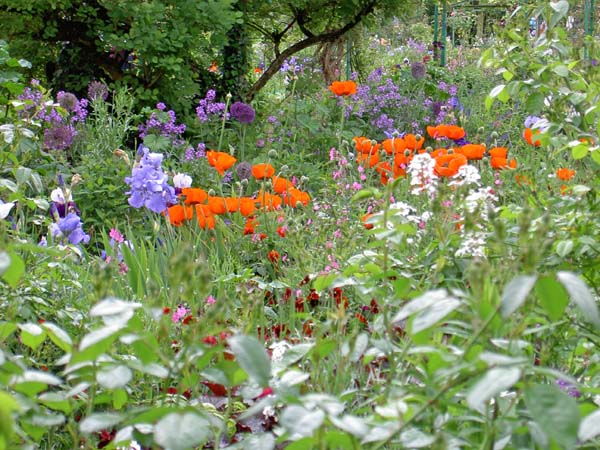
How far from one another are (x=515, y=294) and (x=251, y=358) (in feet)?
0.87

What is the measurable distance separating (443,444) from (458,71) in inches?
262

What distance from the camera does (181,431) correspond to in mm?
808

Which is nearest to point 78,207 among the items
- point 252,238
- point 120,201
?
point 120,201

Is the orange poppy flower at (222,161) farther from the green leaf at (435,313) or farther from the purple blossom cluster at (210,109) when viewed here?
the green leaf at (435,313)

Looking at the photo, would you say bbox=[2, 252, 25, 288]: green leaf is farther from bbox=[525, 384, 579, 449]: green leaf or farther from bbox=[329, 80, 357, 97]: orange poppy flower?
bbox=[329, 80, 357, 97]: orange poppy flower

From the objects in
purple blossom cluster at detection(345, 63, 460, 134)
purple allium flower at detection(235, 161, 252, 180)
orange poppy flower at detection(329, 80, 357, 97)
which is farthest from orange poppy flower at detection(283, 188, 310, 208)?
purple blossom cluster at detection(345, 63, 460, 134)

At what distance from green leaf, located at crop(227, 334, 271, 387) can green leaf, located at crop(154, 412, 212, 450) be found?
0.07 m

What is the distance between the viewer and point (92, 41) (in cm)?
546

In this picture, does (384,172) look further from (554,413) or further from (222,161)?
(554,413)

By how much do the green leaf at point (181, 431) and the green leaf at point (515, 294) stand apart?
32 cm

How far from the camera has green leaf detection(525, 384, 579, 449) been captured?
0.73 m

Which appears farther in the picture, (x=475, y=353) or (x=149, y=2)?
(x=149, y=2)

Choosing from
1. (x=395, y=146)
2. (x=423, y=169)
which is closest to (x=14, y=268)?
(x=423, y=169)

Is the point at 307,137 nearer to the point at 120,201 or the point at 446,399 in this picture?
the point at 120,201
